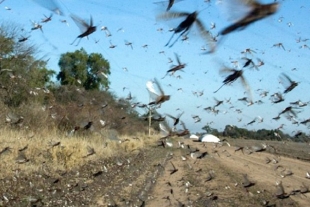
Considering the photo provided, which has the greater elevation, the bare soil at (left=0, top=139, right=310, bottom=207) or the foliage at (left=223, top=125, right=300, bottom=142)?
the foliage at (left=223, top=125, right=300, bottom=142)

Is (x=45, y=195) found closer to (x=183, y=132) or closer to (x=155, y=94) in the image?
(x=183, y=132)

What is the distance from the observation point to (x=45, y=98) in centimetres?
2978

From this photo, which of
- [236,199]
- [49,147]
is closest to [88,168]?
[49,147]

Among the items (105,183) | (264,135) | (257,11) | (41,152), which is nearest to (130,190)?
(105,183)

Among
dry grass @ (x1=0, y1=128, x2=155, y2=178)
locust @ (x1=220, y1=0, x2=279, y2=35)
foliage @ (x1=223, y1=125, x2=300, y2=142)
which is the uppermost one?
locust @ (x1=220, y1=0, x2=279, y2=35)

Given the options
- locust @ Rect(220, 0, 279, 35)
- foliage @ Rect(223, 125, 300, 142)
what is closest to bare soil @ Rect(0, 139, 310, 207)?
foliage @ Rect(223, 125, 300, 142)

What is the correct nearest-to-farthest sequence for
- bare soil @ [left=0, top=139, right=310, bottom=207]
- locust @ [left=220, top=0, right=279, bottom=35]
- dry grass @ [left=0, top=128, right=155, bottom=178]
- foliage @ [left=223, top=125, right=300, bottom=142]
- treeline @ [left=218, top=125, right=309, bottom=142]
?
locust @ [left=220, top=0, right=279, bottom=35]
treeline @ [left=218, top=125, right=309, bottom=142]
foliage @ [left=223, top=125, right=300, bottom=142]
bare soil @ [left=0, top=139, right=310, bottom=207]
dry grass @ [left=0, top=128, right=155, bottom=178]

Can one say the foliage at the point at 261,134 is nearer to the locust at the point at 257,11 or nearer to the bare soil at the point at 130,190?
the bare soil at the point at 130,190

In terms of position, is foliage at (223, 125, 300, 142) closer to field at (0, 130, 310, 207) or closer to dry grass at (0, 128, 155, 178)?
field at (0, 130, 310, 207)

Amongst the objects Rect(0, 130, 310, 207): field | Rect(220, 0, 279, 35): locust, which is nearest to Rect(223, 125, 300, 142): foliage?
Rect(0, 130, 310, 207): field

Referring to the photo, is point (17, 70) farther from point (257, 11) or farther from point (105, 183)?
point (257, 11)

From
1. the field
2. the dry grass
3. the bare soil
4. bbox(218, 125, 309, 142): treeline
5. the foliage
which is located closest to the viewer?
bbox(218, 125, 309, 142): treeline

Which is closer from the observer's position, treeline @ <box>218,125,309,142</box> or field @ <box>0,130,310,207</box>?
treeline @ <box>218,125,309,142</box>

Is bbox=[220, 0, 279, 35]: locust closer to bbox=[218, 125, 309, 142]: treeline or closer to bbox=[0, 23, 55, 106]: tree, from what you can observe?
bbox=[218, 125, 309, 142]: treeline
